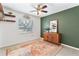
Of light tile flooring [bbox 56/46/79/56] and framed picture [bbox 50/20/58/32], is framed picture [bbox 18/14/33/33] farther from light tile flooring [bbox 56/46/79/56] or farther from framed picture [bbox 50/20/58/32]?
light tile flooring [bbox 56/46/79/56]

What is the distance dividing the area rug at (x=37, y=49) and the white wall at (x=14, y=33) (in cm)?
11

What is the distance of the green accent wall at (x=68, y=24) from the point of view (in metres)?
1.41

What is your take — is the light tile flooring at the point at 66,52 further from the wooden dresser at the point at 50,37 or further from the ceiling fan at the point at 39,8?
the ceiling fan at the point at 39,8

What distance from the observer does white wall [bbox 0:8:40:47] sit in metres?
1.36

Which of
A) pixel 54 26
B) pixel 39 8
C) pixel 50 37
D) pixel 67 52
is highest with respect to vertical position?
pixel 39 8

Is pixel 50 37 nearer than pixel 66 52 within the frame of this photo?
No

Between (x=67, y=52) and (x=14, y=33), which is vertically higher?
(x=14, y=33)

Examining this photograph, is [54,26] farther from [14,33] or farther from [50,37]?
[14,33]

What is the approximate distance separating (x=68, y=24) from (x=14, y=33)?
915 millimetres

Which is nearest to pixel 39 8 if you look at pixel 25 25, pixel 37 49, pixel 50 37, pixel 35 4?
pixel 35 4

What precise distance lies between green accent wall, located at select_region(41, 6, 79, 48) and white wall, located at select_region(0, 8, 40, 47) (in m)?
0.12

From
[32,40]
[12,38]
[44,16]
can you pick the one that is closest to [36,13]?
[44,16]

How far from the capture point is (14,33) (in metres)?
1.42

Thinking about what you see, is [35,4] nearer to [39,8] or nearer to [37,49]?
[39,8]
